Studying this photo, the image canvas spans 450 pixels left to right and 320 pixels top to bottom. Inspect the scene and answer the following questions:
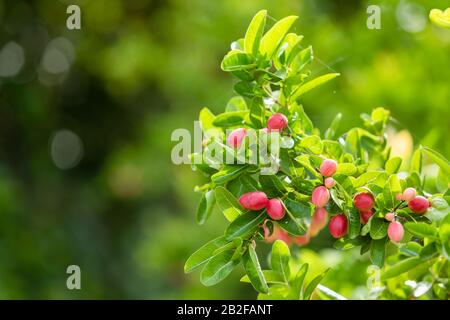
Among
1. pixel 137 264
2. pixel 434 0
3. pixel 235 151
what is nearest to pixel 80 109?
pixel 137 264

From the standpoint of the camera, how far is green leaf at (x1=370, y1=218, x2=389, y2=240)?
88 cm

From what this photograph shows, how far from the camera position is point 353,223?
2.91ft

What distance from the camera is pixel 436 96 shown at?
1788 millimetres

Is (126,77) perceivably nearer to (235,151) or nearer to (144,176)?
(144,176)

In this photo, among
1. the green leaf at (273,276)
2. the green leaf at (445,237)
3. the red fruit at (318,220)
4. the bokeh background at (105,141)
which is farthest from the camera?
the bokeh background at (105,141)

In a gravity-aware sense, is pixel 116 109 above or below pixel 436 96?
above

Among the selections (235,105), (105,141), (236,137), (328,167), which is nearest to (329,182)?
(328,167)

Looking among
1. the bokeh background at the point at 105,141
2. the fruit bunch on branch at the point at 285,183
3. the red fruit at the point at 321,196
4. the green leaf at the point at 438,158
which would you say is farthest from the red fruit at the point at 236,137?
the bokeh background at the point at 105,141

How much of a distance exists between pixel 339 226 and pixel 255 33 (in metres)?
0.25

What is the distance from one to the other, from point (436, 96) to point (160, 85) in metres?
2.11

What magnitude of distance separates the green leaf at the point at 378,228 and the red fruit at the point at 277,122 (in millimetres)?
149

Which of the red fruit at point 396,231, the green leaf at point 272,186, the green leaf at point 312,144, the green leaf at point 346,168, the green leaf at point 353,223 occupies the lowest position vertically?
the red fruit at point 396,231

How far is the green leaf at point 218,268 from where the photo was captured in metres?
0.89

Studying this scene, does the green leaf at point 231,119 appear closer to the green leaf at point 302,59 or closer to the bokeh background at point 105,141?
the green leaf at point 302,59
